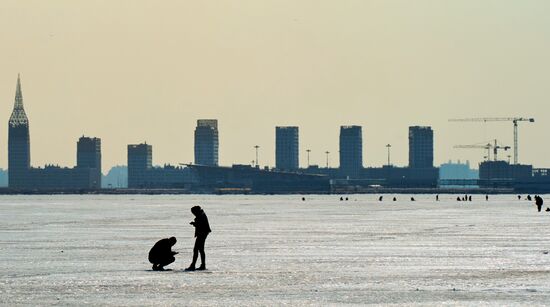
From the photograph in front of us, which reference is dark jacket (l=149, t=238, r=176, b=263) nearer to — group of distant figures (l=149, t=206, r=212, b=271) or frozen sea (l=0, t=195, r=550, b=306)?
group of distant figures (l=149, t=206, r=212, b=271)

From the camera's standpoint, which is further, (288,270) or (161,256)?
(161,256)

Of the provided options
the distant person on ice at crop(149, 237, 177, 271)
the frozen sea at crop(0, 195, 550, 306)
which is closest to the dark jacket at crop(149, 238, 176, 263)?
the distant person on ice at crop(149, 237, 177, 271)

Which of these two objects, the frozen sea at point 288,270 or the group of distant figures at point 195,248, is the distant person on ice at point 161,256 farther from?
the frozen sea at point 288,270

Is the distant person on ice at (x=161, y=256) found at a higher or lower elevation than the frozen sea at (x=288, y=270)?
higher

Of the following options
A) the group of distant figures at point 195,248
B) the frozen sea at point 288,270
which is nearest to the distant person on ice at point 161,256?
the group of distant figures at point 195,248

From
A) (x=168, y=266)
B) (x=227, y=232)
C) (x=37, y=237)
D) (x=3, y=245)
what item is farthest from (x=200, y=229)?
(x=227, y=232)

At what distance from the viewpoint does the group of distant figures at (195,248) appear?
4050 centimetres

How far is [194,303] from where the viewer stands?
30.9m

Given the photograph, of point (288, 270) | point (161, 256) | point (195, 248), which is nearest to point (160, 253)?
point (161, 256)

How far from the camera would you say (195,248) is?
40688mm

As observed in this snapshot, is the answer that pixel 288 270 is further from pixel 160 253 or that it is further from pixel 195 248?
pixel 160 253

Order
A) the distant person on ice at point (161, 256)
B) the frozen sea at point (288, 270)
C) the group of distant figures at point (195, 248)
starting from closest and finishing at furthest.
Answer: the frozen sea at point (288, 270) → the group of distant figures at point (195, 248) → the distant person on ice at point (161, 256)

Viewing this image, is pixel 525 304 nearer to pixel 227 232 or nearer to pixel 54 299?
pixel 54 299

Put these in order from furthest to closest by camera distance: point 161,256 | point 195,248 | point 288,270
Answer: point 161,256
point 195,248
point 288,270
